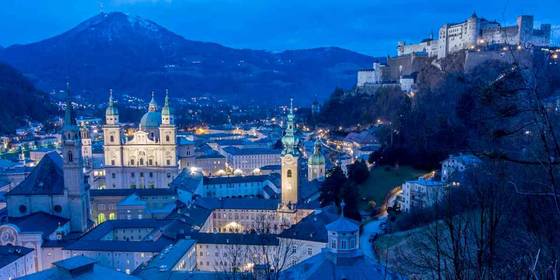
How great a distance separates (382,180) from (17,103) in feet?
252

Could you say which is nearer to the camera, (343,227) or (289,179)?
(343,227)

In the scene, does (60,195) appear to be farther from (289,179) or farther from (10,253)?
(289,179)

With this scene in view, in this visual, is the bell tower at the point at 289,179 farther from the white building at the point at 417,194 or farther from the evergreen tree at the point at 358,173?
the white building at the point at 417,194

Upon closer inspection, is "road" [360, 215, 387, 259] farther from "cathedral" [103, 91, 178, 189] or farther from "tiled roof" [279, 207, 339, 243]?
"cathedral" [103, 91, 178, 189]

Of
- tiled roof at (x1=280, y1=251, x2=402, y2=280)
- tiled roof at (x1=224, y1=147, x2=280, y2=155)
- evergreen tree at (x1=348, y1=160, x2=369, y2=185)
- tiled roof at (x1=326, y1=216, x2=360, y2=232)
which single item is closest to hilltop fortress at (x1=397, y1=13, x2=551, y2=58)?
evergreen tree at (x1=348, y1=160, x2=369, y2=185)

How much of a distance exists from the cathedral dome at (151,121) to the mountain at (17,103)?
4093 cm

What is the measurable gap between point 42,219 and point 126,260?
6.66 meters

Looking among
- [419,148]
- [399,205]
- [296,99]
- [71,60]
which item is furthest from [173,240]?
[71,60]

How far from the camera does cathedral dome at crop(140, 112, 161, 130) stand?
43.8 m

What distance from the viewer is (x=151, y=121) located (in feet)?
145

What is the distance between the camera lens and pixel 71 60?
604 ft

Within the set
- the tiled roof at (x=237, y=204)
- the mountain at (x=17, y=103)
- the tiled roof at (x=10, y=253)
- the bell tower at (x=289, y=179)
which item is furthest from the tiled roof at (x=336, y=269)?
the mountain at (x=17, y=103)

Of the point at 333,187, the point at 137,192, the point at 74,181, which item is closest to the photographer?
the point at 74,181

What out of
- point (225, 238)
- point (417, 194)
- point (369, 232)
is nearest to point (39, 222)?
point (225, 238)
